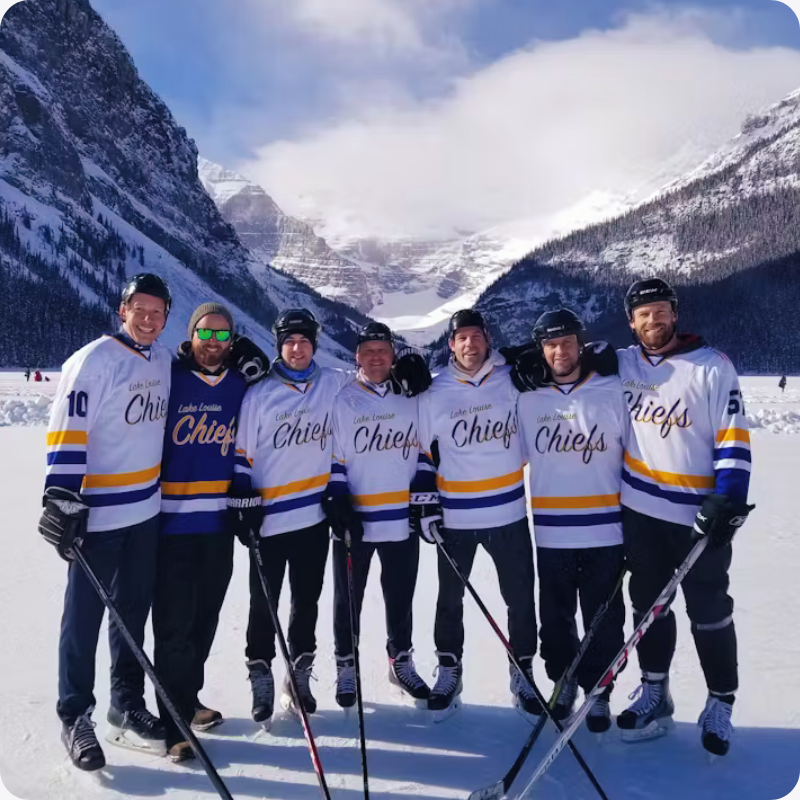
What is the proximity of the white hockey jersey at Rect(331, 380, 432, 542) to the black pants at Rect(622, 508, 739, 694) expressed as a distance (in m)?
1.28

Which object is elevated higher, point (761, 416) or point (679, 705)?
point (761, 416)

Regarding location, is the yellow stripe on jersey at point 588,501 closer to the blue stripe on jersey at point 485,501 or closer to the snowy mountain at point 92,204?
the blue stripe on jersey at point 485,501

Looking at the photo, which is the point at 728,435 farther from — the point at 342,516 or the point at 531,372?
the point at 342,516

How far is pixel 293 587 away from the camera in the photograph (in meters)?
3.87

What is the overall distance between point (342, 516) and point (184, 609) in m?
0.96

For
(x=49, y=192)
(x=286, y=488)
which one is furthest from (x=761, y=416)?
(x=49, y=192)

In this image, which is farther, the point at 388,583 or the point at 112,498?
the point at 388,583

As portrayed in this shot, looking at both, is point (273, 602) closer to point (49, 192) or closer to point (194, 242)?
point (49, 192)

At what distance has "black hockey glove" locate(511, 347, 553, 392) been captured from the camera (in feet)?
12.4

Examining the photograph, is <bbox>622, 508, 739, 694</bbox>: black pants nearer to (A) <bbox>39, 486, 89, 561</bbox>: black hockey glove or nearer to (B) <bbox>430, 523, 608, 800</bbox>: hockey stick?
(B) <bbox>430, 523, 608, 800</bbox>: hockey stick

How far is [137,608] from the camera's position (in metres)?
3.53

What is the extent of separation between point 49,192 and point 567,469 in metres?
124

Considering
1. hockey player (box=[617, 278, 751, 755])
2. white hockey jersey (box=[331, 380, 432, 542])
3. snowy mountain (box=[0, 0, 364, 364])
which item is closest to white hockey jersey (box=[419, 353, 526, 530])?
white hockey jersey (box=[331, 380, 432, 542])

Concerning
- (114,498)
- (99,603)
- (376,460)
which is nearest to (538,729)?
(376,460)
